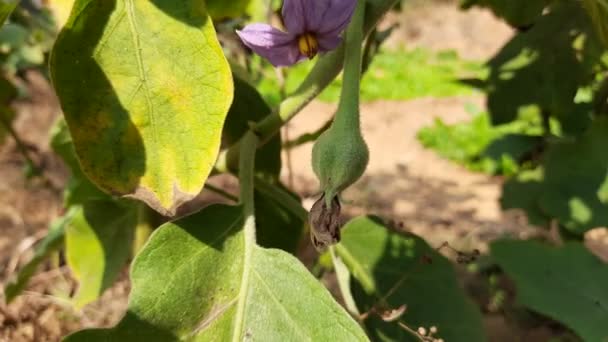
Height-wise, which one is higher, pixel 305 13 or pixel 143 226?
pixel 305 13

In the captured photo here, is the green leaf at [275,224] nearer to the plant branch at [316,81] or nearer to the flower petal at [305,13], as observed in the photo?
the plant branch at [316,81]

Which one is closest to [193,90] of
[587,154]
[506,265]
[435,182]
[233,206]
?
[233,206]

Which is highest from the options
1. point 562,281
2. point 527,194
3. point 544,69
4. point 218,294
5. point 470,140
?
point 544,69

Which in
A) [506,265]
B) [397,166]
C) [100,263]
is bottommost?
[397,166]

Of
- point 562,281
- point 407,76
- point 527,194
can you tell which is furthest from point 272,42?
point 407,76

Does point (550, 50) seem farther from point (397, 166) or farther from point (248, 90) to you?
point (397, 166)

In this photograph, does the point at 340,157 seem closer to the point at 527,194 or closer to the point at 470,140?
the point at 527,194

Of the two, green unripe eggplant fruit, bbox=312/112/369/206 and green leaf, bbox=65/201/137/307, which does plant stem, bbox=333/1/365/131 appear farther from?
green leaf, bbox=65/201/137/307
